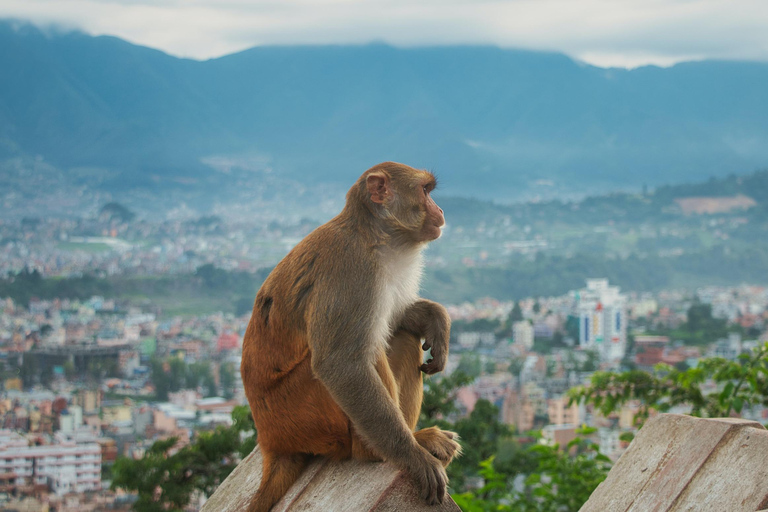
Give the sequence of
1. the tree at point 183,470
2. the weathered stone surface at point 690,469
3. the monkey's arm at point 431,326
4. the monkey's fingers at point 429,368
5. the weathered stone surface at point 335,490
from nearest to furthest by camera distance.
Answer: the weathered stone surface at point 690,469 → the weathered stone surface at point 335,490 → the monkey's fingers at point 429,368 → the monkey's arm at point 431,326 → the tree at point 183,470

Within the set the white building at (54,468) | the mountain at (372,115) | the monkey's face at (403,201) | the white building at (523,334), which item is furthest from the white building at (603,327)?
the mountain at (372,115)

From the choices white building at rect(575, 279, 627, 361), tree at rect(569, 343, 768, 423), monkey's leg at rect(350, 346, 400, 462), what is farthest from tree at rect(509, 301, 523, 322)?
monkey's leg at rect(350, 346, 400, 462)

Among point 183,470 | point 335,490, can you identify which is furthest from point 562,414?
point 335,490

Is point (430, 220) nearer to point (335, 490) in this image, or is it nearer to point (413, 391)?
point (413, 391)

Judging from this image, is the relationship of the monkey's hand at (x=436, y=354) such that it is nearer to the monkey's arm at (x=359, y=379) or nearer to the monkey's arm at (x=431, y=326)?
the monkey's arm at (x=431, y=326)

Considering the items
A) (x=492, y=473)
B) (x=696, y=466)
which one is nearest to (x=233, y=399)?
(x=492, y=473)

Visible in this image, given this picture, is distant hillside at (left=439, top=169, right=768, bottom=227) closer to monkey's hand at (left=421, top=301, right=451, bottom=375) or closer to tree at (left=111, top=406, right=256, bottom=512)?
tree at (left=111, top=406, right=256, bottom=512)

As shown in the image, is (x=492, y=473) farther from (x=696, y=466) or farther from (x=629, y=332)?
(x=629, y=332)
